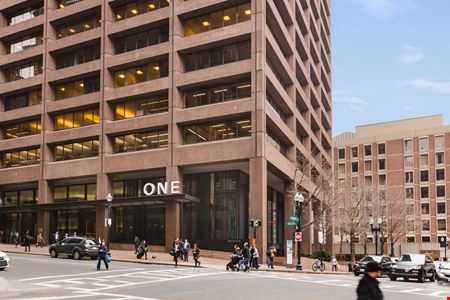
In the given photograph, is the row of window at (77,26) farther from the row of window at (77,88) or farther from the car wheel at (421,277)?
the car wheel at (421,277)

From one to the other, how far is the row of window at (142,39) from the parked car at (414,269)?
33.7 m

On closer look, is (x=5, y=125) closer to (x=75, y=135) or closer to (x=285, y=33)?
(x=75, y=135)

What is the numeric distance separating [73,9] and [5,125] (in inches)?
681

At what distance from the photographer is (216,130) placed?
176ft

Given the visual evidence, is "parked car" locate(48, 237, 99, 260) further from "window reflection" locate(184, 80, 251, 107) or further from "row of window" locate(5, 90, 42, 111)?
"row of window" locate(5, 90, 42, 111)

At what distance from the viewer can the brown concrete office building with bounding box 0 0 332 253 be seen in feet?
172

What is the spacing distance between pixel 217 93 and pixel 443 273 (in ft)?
90.4

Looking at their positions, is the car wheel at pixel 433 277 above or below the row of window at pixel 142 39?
below

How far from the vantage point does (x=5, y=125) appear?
7150 cm

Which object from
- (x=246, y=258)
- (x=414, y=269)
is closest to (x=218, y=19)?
(x=246, y=258)

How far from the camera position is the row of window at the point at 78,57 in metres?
64.1

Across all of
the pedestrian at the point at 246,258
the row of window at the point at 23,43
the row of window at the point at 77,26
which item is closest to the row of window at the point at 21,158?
the row of window at the point at 23,43

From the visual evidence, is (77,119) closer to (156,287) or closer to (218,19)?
(218,19)

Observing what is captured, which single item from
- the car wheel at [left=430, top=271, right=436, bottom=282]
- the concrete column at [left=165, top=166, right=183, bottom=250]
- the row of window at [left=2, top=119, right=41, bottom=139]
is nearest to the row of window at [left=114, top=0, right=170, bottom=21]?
the row of window at [left=2, top=119, right=41, bottom=139]
